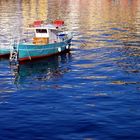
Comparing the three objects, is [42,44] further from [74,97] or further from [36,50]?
[74,97]

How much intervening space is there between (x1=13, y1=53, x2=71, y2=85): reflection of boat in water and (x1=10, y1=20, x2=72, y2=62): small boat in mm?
1329

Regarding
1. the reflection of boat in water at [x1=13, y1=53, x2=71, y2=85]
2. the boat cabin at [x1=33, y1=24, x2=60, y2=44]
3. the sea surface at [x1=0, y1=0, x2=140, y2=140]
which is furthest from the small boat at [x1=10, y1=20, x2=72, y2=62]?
the sea surface at [x1=0, y1=0, x2=140, y2=140]

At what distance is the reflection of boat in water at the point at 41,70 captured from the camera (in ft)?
171

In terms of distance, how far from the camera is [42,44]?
216ft

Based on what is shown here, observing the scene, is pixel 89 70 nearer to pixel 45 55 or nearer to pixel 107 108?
pixel 45 55

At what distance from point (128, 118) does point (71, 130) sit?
238 inches

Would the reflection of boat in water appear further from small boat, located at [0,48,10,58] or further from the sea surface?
small boat, located at [0,48,10,58]

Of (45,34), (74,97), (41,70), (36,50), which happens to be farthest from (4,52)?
(74,97)

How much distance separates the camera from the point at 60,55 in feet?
234

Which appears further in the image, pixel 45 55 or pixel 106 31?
pixel 106 31

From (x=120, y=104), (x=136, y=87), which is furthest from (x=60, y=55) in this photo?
(x=120, y=104)

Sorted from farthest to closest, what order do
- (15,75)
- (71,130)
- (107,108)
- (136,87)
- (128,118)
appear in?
(15,75) < (136,87) < (107,108) < (128,118) < (71,130)

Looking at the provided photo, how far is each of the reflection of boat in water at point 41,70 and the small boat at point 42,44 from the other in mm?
1329

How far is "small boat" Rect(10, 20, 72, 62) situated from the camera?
206ft
